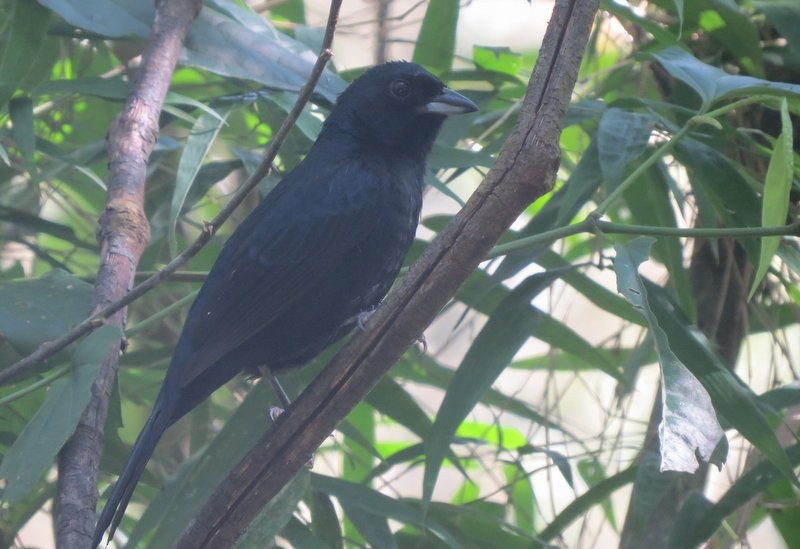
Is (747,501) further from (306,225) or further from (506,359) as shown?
(306,225)

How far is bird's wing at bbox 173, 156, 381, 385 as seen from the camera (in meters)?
2.68

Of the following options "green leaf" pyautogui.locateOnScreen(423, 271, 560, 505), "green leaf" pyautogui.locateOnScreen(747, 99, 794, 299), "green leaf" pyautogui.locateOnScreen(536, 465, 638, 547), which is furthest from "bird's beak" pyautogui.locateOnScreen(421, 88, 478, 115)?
"green leaf" pyautogui.locateOnScreen(536, 465, 638, 547)

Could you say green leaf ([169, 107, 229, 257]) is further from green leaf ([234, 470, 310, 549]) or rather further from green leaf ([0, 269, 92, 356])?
green leaf ([234, 470, 310, 549])

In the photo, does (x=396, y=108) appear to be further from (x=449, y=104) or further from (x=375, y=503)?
(x=375, y=503)

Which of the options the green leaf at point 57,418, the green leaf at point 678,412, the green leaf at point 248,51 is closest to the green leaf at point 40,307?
the green leaf at point 57,418

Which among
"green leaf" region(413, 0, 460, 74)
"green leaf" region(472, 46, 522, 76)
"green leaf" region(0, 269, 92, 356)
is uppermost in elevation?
"green leaf" region(413, 0, 460, 74)

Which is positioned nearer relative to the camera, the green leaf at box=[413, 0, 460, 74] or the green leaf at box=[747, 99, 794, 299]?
the green leaf at box=[747, 99, 794, 299]

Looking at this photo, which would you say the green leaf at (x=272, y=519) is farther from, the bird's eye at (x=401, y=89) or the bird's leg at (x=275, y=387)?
the bird's eye at (x=401, y=89)

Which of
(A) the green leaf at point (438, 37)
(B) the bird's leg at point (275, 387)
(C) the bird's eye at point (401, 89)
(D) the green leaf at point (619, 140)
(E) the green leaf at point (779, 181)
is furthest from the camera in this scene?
(A) the green leaf at point (438, 37)

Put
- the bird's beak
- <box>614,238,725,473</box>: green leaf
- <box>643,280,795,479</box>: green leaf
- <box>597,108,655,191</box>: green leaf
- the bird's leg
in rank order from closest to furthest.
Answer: <box>614,238,725,473</box>: green leaf, <box>643,280,795,479</box>: green leaf, <box>597,108,655,191</box>: green leaf, the bird's leg, the bird's beak

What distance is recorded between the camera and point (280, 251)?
2.80 m

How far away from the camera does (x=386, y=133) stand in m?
3.09

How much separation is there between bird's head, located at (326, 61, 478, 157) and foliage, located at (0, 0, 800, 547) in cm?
11

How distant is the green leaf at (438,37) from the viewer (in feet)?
10.9
